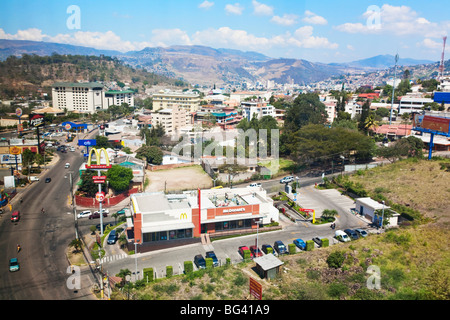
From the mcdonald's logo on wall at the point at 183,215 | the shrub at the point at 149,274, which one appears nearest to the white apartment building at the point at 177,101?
the mcdonald's logo on wall at the point at 183,215

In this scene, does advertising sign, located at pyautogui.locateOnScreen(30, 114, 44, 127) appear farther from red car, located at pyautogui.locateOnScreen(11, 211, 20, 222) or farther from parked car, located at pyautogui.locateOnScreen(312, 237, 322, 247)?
parked car, located at pyautogui.locateOnScreen(312, 237, 322, 247)

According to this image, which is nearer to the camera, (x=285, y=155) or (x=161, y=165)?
(x=161, y=165)

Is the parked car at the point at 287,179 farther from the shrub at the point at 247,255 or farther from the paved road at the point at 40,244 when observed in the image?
Result: the paved road at the point at 40,244

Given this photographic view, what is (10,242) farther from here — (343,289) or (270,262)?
(343,289)

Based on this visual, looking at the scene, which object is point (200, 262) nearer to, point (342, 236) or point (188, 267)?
point (188, 267)

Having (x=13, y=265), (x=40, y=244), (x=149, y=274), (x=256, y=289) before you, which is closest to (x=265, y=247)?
(x=149, y=274)

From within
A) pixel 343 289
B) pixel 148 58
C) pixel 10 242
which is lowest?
pixel 10 242
